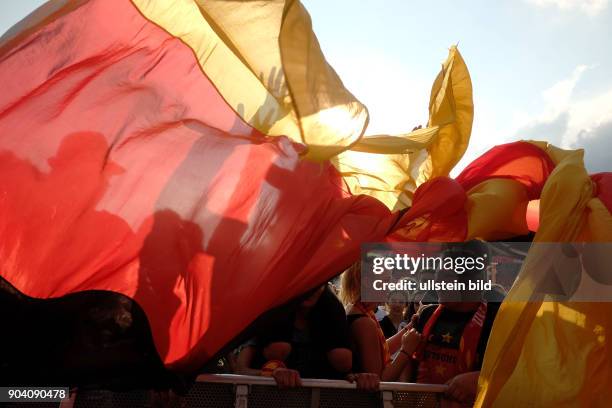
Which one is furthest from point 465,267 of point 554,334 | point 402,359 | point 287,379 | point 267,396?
point 267,396

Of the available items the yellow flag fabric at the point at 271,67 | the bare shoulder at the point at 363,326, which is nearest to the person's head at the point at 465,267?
the bare shoulder at the point at 363,326

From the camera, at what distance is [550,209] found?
271 centimetres

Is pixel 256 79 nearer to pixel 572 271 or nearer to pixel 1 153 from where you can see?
pixel 1 153

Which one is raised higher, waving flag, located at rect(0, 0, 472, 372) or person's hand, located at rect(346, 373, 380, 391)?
waving flag, located at rect(0, 0, 472, 372)

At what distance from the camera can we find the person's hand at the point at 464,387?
9.17 ft

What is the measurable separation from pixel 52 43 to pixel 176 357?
156cm

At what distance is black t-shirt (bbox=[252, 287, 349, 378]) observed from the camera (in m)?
3.06

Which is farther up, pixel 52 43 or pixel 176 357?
pixel 52 43

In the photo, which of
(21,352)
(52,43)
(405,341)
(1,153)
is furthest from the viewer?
(405,341)

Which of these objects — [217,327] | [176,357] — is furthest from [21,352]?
[217,327]

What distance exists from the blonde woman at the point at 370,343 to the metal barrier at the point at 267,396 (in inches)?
12.3

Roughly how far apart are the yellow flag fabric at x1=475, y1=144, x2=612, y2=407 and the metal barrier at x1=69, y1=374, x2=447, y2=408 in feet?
1.36

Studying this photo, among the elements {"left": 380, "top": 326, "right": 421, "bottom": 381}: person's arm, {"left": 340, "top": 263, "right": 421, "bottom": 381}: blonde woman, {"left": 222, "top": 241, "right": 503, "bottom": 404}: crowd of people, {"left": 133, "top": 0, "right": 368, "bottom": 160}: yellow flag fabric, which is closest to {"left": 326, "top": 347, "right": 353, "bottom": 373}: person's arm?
{"left": 222, "top": 241, "right": 503, "bottom": 404}: crowd of people

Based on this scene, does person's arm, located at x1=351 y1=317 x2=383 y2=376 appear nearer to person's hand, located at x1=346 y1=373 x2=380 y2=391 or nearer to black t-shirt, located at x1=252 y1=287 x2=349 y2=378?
black t-shirt, located at x1=252 y1=287 x2=349 y2=378
